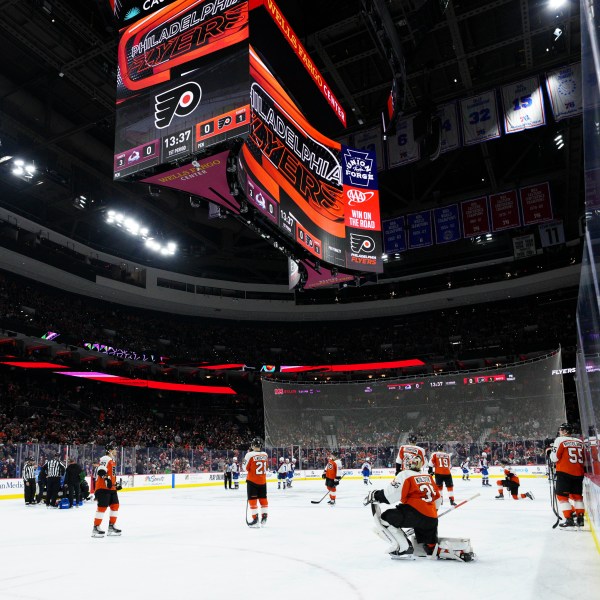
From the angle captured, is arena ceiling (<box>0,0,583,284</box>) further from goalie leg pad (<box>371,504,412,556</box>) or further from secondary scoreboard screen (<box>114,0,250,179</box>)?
goalie leg pad (<box>371,504,412,556</box>)

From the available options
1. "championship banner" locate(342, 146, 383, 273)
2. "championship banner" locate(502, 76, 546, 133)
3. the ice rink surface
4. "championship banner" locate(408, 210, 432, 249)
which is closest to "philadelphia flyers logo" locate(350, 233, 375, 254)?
→ "championship banner" locate(342, 146, 383, 273)

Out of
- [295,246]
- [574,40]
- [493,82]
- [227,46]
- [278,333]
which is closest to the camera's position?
[227,46]

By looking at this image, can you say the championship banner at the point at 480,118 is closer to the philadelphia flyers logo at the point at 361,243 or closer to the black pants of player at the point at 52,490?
the philadelphia flyers logo at the point at 361,243

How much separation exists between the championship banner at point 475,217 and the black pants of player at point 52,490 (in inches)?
567

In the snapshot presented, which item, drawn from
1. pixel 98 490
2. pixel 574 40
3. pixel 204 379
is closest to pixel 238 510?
pixel 98 490

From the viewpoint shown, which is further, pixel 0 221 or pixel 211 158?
pixel 0 221

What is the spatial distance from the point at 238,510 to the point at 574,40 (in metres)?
15.9

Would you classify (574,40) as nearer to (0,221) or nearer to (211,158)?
(211,158)

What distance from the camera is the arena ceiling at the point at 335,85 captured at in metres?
15.2

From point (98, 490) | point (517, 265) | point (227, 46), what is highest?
point (517, 265)

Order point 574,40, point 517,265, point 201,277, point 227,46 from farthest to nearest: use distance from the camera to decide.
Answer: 1. point 201,277
2. point 517,265
3. point 574,40
4. point 227,46

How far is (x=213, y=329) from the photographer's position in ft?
134

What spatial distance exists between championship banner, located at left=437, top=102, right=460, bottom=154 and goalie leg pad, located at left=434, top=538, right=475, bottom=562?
12.3m

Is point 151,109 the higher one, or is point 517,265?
point 517,265
